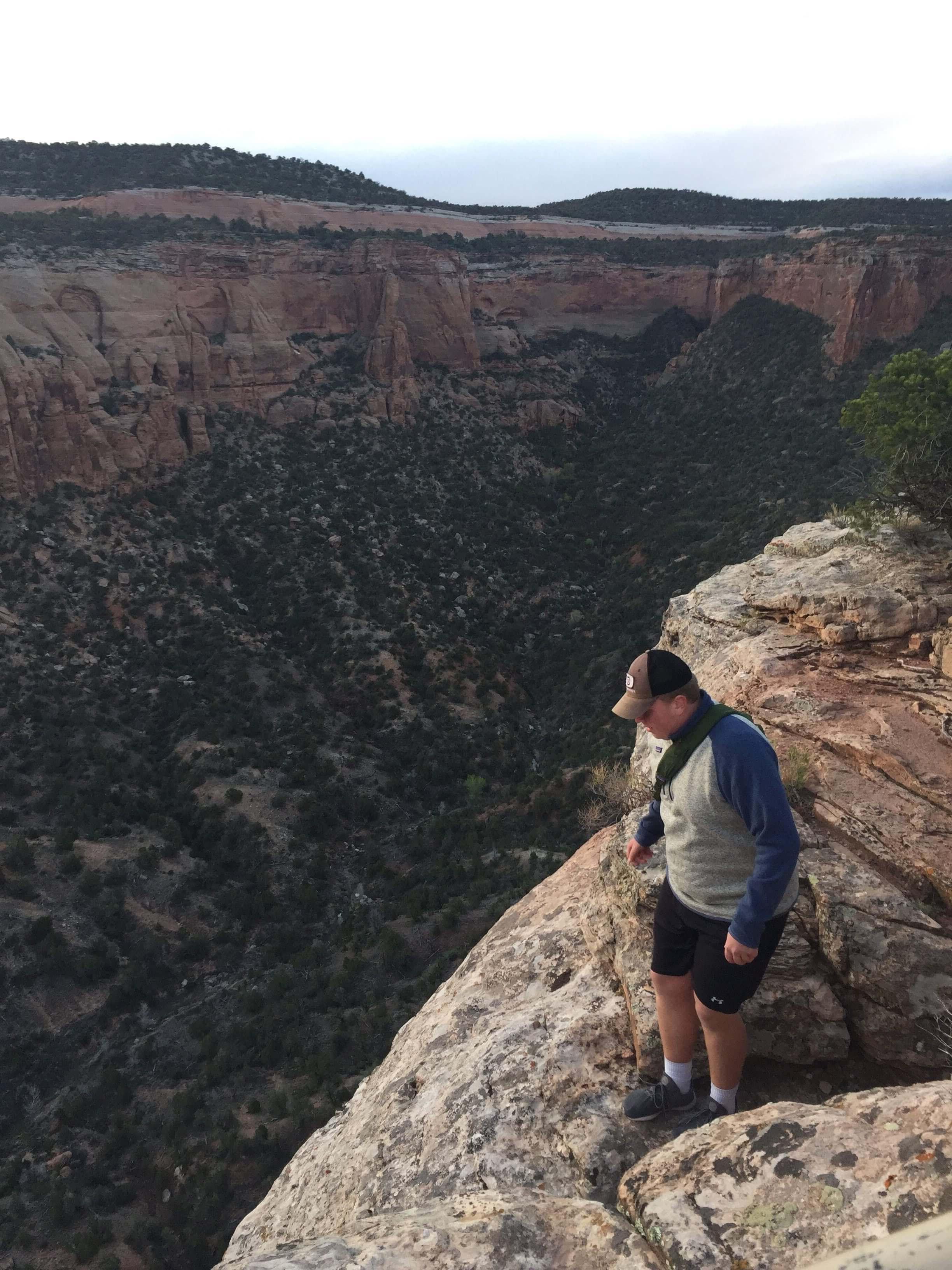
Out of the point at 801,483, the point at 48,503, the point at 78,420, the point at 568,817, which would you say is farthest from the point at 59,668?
the point at 801,483

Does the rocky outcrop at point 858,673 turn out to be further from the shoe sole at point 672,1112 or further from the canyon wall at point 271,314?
the canyon wall at point 271,314

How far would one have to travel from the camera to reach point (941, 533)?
8367 mm

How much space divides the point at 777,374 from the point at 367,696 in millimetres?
30000

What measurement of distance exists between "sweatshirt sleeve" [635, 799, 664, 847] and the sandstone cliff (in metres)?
0.79

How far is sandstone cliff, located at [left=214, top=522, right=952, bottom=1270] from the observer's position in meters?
2.61

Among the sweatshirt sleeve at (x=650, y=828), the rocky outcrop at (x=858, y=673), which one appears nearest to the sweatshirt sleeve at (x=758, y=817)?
the sweatshirt sleeve at (x=650, y=828)

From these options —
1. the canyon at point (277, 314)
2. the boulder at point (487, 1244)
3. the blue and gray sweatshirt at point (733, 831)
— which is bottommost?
the boulder at point (487, 1244)

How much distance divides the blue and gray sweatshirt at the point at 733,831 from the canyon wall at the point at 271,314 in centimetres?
2720

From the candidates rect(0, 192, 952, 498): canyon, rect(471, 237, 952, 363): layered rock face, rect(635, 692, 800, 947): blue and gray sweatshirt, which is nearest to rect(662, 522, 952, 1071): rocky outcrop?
rect(635, 692, 800, 947): blue and gray sweatshirt

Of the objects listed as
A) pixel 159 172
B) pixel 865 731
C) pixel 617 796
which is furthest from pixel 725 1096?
pixel 159 172

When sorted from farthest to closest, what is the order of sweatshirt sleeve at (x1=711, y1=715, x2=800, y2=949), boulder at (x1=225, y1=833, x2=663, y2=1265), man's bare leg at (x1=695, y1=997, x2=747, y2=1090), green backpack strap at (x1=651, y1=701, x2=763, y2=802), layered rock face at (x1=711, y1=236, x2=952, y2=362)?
1. layered rock face at (x1=711, y1=236, x2=952, y2=362)
2. boulder at (x1=225, y1=833, x2=663, y2=1265)
3. man's bare leg at (x1=695, y1=997, x2=747, y2=1090)
4. green backpack strap at (x1=651, y1=701, x2=763, y2=802)
5. sweatshirt sleeve at (x1=711, y1=715, x2=800, y2=949)

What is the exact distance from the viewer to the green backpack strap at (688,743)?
Result: 336 centimetres

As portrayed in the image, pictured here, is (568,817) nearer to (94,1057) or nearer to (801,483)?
(94,1057)

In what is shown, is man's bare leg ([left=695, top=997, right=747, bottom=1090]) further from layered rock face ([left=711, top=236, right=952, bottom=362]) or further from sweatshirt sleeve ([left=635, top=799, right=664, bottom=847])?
layered rock face ([left=711, top=236, right=952, bottom=362])
